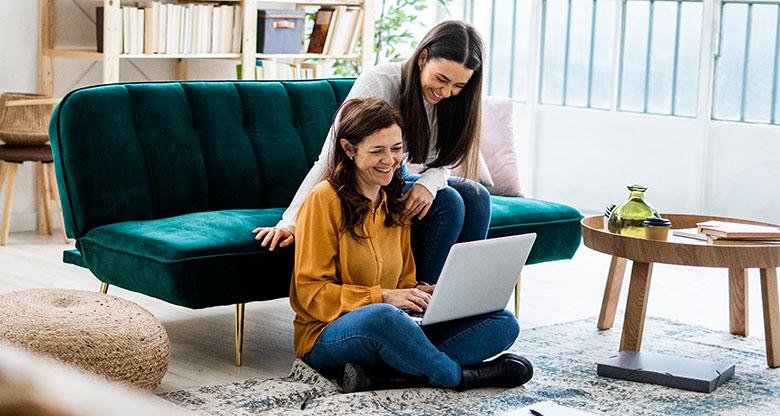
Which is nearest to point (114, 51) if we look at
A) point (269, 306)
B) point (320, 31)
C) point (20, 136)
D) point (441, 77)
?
point (20, 136)

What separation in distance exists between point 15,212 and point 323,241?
10.1ft

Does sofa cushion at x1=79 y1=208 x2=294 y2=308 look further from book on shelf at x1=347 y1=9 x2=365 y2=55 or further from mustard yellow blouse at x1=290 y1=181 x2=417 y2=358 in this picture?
book on shelf at x1=347 y1=9 x2=365 y2=55

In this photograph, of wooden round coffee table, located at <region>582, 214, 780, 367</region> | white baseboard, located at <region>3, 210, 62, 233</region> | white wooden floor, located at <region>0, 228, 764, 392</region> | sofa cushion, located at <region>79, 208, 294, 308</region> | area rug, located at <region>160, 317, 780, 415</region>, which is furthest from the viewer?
white baseboard, located at <region>3, 210, 62, 233</region>

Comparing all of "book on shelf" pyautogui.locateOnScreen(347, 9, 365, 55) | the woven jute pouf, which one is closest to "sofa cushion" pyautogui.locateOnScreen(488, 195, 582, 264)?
the woven jute pouf

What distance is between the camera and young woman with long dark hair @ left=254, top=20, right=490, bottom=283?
8.64 ft

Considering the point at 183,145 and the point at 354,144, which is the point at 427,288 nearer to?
the point at 354,144

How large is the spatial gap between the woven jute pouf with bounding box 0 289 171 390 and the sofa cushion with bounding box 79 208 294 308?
0.14 m

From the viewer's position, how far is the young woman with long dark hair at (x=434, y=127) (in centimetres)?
263

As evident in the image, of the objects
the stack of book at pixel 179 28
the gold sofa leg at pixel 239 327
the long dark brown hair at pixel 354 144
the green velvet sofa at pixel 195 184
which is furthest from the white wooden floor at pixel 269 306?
the stack of book at pixel 179 28

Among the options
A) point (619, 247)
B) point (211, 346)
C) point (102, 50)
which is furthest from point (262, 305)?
point (102, 50)

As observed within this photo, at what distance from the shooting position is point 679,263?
8.82 ft

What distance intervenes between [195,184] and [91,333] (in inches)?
34.4

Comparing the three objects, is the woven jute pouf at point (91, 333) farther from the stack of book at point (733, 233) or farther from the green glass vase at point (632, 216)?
the stack of book at point (733, 233)

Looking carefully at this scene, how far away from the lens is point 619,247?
279 cm
